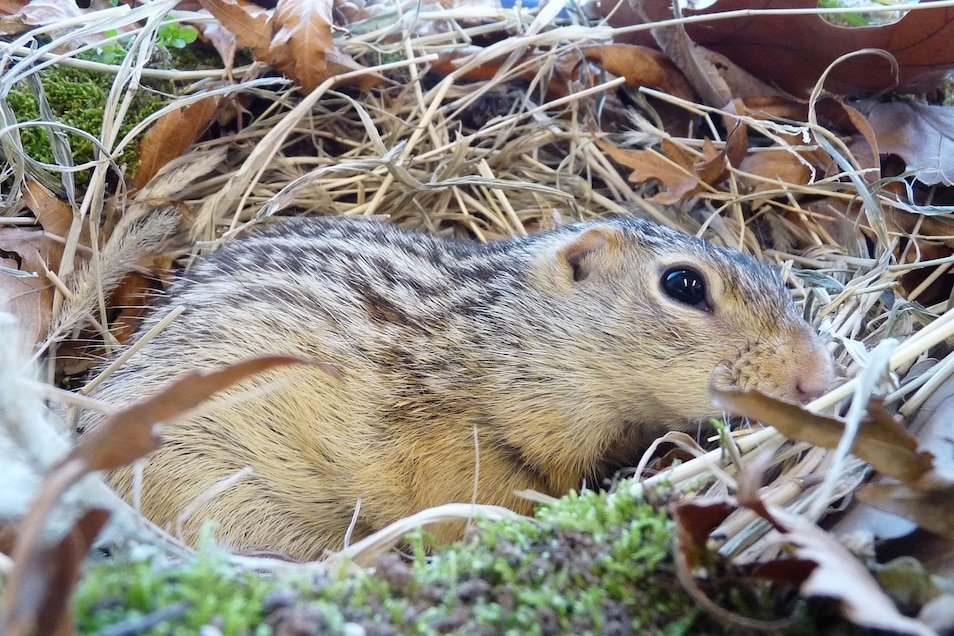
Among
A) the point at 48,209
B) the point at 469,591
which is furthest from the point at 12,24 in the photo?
the point at 469,591

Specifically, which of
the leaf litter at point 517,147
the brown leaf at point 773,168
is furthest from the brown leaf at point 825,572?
the brown leaf at point 773,168

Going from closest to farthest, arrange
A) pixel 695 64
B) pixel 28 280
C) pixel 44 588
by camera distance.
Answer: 1. pixel 44 588
2. pixel 28 280
3. pixel 695 64

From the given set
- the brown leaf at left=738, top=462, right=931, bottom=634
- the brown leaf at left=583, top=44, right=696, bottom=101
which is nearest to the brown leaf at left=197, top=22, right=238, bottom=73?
the brown leaf at left=583, top=44, right=696, bottom=101

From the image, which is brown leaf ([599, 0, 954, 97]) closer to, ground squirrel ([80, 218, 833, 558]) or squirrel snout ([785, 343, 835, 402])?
ground squirrel ([80, 218, 833, 558])

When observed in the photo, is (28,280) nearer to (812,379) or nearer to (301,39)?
(301,39)

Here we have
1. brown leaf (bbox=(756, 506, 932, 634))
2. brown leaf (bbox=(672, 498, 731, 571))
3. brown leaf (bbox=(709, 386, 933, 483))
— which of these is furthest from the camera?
brown leaf (bbox=(709, 386, 933, 483))

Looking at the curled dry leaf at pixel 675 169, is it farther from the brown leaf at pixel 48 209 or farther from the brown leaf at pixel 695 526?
the brown leaf at pixel 48 209

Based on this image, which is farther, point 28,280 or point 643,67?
point 643,67

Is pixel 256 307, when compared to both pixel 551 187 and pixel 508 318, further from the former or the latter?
pixel 551 187
